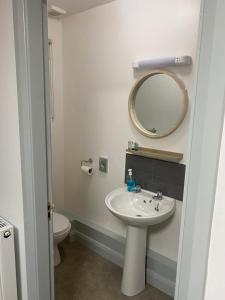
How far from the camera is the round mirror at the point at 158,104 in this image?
6.15 feet

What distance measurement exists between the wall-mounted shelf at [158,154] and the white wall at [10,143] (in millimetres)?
1102

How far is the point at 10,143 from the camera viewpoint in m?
1.25

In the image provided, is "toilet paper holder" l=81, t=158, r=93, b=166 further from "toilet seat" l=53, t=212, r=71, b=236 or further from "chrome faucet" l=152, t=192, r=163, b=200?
"chrome faucet" l=152, t=192, r=163, b=200

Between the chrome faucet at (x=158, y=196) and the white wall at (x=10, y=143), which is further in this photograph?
the chrome faucet at (x=158, y=196)

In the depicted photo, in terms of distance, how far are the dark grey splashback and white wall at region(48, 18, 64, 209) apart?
0.94m

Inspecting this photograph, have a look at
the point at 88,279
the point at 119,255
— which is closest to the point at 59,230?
the point at 88,279

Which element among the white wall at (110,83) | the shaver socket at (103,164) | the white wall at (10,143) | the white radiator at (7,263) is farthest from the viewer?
the shaver socket at (103,164)

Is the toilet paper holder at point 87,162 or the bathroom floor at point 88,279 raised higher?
the toilet paper holder at point 87,162

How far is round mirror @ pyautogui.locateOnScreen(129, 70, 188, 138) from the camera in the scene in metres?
1.88

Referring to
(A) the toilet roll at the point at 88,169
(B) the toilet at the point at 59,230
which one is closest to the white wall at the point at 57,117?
(A) the toilet roll at the point at 88,169

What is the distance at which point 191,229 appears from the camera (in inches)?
28.7

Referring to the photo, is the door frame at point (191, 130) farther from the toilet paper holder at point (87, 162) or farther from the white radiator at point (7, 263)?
the toilet paper holder at point (87, 162)

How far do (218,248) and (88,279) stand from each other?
1841mm

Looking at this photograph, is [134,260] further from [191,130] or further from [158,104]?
[191,130]
